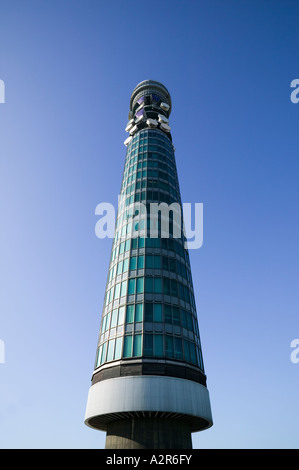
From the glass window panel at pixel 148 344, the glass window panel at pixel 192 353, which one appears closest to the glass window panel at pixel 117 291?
the glass window panel at pixel 148 344

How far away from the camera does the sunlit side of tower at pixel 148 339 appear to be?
3231 cm

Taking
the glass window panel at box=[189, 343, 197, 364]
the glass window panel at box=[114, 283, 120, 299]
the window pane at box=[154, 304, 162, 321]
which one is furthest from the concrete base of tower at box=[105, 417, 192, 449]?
the glass window panel at box=[114, 283, 120, 299]

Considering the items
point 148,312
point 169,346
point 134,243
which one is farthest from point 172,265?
point 169,346

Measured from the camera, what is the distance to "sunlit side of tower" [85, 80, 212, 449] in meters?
32.3

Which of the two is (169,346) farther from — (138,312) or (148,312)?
(138,312)

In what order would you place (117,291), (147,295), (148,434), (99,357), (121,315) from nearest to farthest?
1. (148,434)
2. (99,357)
3. (121,315)
4. (147,295)
5. (117,291)

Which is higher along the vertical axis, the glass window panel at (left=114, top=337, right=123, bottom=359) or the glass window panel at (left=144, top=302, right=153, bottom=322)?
the glass window panel at (left=144, top=302, right=153, bottom=322)

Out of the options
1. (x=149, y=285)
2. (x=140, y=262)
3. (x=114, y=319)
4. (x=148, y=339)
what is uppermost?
(x=140, y=262)

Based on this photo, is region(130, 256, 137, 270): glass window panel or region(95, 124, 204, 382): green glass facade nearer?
region(95, 124, 204, 382): green glass facade

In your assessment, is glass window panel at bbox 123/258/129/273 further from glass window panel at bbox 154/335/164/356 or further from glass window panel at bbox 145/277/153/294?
glass window panel at bbox 154/335/164/356

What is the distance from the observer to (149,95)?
3201 inches

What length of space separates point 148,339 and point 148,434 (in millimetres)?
10120
